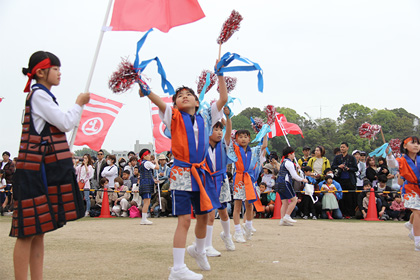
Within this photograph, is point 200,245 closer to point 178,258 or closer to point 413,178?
point 178,258

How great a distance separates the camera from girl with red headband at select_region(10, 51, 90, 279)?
3707mm

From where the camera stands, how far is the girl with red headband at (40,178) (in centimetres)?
371

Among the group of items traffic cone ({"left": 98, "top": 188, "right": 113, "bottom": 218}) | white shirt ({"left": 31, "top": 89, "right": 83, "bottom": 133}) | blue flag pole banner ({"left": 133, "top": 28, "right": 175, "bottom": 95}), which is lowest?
traffic cone ({"left": 98, "top": 188, "right": 113, "bottom": 218})

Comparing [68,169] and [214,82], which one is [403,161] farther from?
[68,169]

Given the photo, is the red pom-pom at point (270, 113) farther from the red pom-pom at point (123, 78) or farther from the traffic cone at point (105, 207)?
the traffic cone at point (105, 207)

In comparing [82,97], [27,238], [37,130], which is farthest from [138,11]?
[27,238]

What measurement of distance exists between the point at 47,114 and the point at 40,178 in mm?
521

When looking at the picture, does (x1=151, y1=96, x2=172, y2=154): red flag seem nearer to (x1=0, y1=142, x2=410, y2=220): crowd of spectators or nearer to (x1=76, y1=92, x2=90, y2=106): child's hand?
(x1=0, y1=142, x2=410, y2=220): crowd of spectators

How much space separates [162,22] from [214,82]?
1.09m

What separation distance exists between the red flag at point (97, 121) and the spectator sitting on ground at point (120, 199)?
2.31 m

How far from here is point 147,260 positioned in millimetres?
5816

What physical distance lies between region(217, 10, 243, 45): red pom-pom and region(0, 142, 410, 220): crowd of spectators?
25.8 ft

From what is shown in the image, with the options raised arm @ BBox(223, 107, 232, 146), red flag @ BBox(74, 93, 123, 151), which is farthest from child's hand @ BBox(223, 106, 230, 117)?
red flag @ BBox(74, 93, 123, 151)

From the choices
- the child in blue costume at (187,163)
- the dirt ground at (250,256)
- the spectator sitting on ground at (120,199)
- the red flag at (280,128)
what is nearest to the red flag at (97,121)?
the spectator sitting on ground at (120,199)
